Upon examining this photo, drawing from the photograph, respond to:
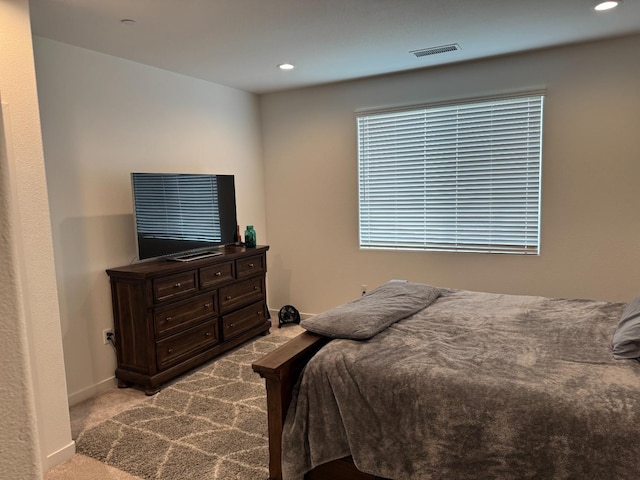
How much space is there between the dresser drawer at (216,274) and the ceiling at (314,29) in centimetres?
172

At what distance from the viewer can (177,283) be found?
11.5 ft

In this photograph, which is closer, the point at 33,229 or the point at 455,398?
the point at 455,398

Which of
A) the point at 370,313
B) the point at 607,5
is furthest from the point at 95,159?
the point at 607,5

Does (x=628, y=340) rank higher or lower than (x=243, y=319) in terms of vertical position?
higher

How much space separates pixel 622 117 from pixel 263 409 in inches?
138

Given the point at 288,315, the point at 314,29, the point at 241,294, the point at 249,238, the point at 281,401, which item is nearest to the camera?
the point at 281,401

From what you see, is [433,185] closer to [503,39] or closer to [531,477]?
[503,39]

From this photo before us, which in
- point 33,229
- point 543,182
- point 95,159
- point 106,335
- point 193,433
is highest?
point 95,159

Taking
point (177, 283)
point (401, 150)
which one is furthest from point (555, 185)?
point (177, 283)

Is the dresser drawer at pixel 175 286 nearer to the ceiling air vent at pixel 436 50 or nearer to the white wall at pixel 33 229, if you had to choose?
the white wall at pixel 33 229

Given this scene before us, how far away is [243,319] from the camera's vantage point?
13.9 ft

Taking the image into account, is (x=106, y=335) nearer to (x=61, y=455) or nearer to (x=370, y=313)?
(x=61, y=455)

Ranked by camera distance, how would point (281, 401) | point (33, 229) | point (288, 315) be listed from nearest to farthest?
1. point (281, 401)
2. point (33, 229)
3. point (288, 315)

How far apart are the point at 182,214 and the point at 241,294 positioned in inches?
37.3
